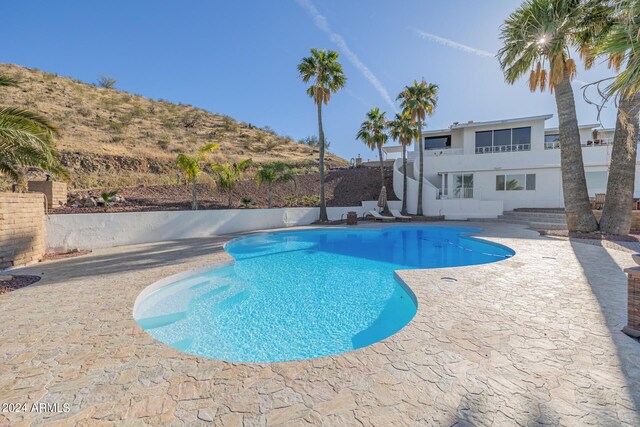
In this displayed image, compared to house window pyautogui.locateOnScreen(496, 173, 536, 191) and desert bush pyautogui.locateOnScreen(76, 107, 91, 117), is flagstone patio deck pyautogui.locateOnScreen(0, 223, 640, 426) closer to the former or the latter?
house window pyautogui.locateOnScreen(496, 173, 536, 191)

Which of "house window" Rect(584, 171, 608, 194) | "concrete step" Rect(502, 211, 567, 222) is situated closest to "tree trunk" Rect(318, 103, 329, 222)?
"concrete step" Rect(502, 211, 567, 222)

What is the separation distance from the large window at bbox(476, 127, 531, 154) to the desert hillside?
50.6 ft

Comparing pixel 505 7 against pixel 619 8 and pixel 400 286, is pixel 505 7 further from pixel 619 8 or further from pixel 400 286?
pixel 400 286

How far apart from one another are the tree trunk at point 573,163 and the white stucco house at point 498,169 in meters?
7.70

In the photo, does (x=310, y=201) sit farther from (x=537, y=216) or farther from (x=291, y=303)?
(x=291, y=303)

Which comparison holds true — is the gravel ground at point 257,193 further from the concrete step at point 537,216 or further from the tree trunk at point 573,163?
the tree trunk at point 573,163

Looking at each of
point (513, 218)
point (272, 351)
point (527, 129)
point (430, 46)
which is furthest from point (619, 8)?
point (527, 129)

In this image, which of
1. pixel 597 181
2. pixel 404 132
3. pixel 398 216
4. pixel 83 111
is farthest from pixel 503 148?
pixel 83 111

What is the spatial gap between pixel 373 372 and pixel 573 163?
12206 millimetres

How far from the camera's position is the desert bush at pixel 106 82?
38.4 meters

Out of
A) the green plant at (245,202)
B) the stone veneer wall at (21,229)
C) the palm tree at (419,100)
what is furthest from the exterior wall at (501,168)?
the stone veneer wall at (21,229)

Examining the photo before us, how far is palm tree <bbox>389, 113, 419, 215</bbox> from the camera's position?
19.8 meters

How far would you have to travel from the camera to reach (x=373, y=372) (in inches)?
106

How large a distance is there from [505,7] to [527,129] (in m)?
12.7
